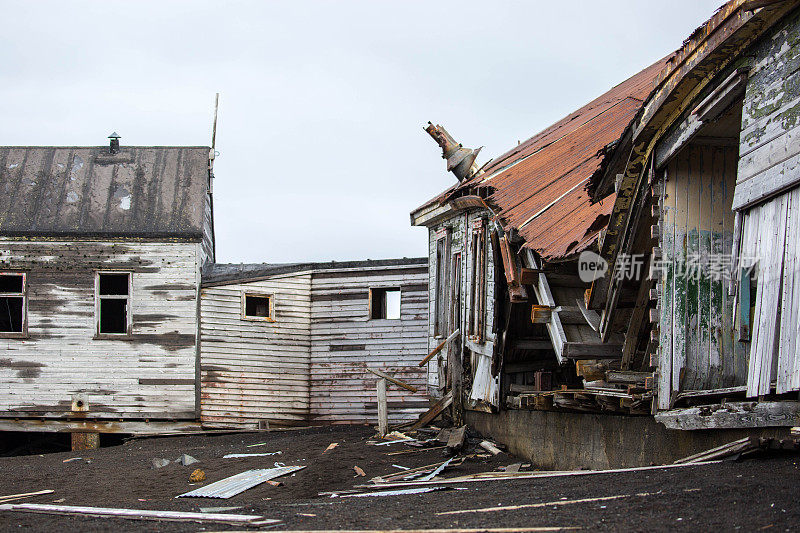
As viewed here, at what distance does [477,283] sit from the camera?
47.0 ft

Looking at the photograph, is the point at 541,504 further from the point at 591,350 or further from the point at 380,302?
the point at 380,302

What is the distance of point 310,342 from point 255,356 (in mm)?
1380

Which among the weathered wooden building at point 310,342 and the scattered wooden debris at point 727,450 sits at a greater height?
the scattered wooden debris at point 727,450

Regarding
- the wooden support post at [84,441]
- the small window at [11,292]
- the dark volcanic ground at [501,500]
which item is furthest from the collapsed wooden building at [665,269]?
the small window at [11,292]

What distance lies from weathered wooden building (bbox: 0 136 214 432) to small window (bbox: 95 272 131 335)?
0.15 ft

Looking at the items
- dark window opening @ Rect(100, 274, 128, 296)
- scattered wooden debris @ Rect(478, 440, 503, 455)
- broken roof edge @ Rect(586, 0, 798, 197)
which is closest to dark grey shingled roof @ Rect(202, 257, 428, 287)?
dark window opening @ Rect(100, 274, 128, 296)

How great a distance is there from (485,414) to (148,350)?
8890 millimetres

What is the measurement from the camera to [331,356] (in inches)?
799

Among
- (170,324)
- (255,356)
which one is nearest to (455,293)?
(255,356)

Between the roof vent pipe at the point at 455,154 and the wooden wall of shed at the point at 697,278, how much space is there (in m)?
9.24

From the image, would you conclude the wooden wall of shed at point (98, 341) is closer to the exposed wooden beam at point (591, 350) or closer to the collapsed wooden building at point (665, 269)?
the collapsed wooden building at point (665, 269)

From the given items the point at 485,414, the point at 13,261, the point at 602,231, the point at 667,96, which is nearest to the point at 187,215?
the point at 13,261

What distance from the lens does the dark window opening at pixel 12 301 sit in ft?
64.4

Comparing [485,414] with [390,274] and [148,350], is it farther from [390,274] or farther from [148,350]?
[148,350]
